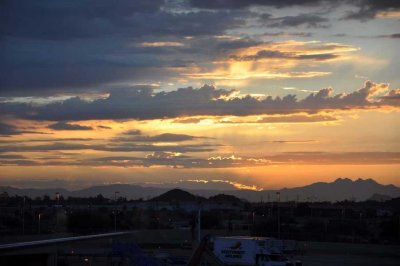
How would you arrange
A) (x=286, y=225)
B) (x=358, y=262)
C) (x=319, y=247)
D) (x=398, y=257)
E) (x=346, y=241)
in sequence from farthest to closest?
(x=286, y=225) < (x=346, y=241) < (x=319, y=247) < (x=398, y=257) < (x=358, y=262)

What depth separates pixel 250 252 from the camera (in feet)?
167

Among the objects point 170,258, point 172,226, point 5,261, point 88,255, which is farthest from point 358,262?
point 172,226

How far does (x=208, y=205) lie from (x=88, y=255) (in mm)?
117699

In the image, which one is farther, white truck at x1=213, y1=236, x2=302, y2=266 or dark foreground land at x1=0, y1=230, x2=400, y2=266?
white truck at x1=213, y1=236, x2=302, y2=266

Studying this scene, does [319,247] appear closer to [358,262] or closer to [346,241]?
[346,241]

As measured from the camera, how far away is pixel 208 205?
6496 inches

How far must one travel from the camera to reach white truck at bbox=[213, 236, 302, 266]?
165 feet

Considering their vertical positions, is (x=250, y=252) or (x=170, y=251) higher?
(x=250, y=252)

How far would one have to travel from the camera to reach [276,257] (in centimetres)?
5066

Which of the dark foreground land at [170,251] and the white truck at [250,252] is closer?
the dark foreground land at [170,251]

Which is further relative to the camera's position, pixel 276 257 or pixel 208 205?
pixel 208 205

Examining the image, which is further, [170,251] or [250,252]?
[170,251]

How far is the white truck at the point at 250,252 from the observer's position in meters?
50.4

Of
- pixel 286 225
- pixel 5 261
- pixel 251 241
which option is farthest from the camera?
pixel 286 225
